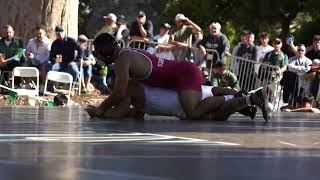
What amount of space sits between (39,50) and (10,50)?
0.58 m

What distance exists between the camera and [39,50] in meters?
16.7

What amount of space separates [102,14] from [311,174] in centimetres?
2284

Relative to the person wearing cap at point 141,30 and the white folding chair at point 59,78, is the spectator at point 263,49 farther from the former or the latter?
the white folding chair at point 59,78

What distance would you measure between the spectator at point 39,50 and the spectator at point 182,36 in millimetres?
2548

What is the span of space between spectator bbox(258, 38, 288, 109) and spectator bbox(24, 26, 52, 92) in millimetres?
4335

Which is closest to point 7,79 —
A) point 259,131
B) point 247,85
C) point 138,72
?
point 247,85

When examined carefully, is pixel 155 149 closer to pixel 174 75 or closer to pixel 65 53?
pixel 174 75

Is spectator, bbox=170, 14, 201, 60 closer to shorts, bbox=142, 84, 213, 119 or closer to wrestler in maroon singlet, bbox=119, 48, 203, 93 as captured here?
shorts, bbox=142, 84, 213, 119

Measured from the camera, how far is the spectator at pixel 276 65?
50.8ft

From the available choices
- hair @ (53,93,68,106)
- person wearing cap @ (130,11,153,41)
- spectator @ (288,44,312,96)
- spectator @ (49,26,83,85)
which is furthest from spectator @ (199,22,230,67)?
hair @ (53,93,68,106)

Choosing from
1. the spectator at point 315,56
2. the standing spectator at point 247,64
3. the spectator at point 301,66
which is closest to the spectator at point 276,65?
the spectator at point 301,66

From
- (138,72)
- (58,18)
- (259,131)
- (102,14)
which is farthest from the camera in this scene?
(102,14)

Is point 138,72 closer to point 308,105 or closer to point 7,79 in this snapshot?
point 308,105

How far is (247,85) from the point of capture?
1620 centimetres
